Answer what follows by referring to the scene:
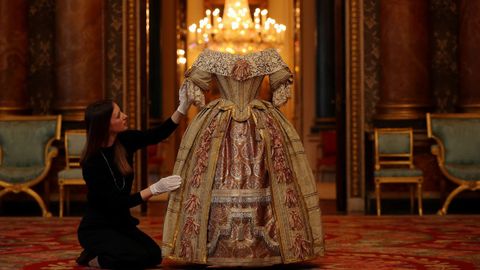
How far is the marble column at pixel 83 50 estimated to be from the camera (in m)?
11.1

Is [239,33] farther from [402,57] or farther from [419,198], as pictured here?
[419,198]

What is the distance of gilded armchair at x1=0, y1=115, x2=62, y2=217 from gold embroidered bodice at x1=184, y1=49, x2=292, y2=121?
4797mm

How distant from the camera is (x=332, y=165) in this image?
55.4ft

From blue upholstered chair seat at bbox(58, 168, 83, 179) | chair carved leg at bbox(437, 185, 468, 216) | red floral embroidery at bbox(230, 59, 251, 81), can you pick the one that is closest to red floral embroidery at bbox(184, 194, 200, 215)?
red floral embroidery at bbox(230, 59, 251, 81)

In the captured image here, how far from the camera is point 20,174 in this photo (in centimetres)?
1065

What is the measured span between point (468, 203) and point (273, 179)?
5433mm

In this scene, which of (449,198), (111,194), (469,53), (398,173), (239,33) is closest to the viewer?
(111,194)

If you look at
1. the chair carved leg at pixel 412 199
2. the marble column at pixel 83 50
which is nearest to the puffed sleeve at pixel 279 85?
the chair carved leg at pixel 412 199

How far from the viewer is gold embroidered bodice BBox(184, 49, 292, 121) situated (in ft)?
20.4

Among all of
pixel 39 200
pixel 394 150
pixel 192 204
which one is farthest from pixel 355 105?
pixel 192 204

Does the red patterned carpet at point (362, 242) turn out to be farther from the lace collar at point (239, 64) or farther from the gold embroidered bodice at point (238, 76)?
the lace collar at point (239, 64)

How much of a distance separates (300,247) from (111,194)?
3.63 feet

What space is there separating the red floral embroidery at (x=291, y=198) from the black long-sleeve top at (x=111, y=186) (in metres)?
0.80

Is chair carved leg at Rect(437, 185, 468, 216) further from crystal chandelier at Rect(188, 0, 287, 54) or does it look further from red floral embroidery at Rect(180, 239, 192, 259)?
crystal chandelier at Rect(188, 0, 287, 54)
